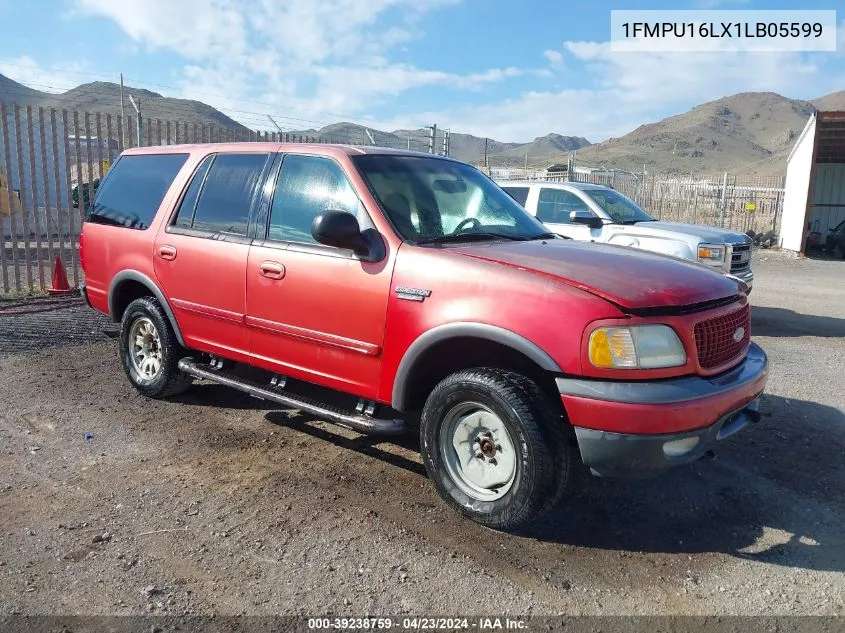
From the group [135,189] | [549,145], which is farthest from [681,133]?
[135,189]

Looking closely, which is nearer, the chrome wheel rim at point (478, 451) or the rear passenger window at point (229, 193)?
the chrome wheel rim at point (478, 451)

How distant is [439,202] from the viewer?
14.7ft

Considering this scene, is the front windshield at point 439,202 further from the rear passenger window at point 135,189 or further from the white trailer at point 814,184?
the white trailer at point 814,184

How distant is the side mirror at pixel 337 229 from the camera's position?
3.79m

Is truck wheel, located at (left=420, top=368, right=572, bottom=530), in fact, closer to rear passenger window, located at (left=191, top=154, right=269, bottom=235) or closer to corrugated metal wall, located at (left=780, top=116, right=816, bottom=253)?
rear passenger window, located at (left=191, top=154, right=269, bottom=235)

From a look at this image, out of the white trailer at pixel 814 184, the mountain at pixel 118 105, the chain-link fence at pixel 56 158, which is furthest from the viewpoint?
the mountain at pixel 118 105

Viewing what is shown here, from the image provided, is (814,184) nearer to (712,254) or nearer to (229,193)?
(712,254)

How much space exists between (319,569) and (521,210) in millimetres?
2886

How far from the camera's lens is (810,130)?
62.2ft

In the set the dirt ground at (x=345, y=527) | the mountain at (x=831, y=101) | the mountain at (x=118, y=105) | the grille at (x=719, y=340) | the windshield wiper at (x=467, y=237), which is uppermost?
the mountain at (x=831, y=101)

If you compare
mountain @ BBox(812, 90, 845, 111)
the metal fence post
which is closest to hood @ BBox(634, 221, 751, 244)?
the metal fence post

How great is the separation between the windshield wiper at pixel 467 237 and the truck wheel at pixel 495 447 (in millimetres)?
858

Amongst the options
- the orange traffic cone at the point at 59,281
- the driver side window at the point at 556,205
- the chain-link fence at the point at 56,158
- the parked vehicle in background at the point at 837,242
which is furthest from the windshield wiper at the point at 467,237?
the parked vehicle in background at the point at 837,242

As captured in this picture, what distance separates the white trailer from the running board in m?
18.3
